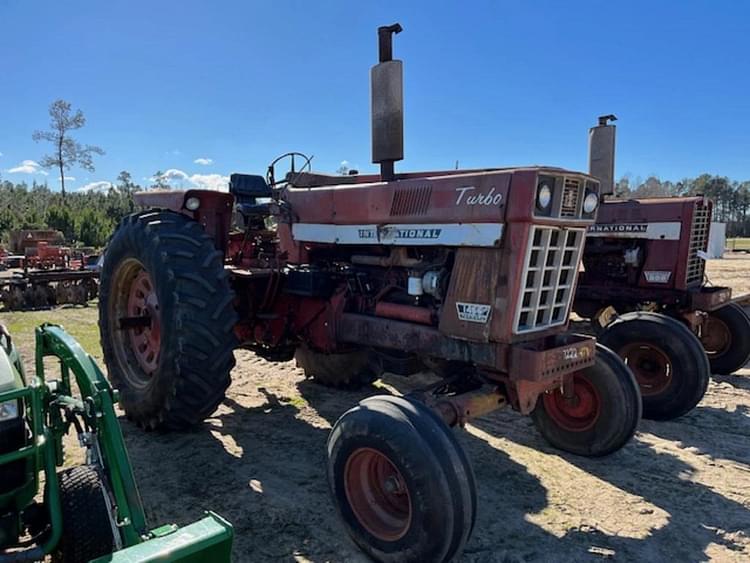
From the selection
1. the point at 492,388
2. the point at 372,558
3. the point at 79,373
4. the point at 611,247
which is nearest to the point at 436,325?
the point at 492,388

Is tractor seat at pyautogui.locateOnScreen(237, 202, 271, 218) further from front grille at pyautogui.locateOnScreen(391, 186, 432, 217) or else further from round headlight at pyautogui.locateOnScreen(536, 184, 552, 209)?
round headlight at pyautogui.locateOnScreen(536, 184, 552, 209)

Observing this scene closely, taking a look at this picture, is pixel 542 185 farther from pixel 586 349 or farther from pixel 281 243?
pixel 281 243

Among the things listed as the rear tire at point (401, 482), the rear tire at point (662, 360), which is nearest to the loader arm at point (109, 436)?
the rear tire at point (401, 482)

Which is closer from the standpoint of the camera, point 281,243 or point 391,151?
point 391,151

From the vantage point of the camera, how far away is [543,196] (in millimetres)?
3055

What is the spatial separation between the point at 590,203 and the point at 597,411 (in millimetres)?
1469

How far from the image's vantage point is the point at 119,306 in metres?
4.56

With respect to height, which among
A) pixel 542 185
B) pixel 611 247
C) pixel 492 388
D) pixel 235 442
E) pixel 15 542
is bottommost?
pixel 235 442

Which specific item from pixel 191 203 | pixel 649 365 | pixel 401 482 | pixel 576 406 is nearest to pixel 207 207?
pixel 191 203

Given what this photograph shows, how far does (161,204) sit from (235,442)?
200 centimetres

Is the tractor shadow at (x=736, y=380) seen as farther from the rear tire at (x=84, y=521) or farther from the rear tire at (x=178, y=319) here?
the rear tire at (x=84, y=521)

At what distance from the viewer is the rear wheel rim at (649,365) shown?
16.7ft

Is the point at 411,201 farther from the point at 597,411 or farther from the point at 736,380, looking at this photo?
the point at 736,380

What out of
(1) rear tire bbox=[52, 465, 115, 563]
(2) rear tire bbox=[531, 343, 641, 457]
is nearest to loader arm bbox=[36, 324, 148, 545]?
(1) rear tire bbox=[52, 465, 115, 563]
